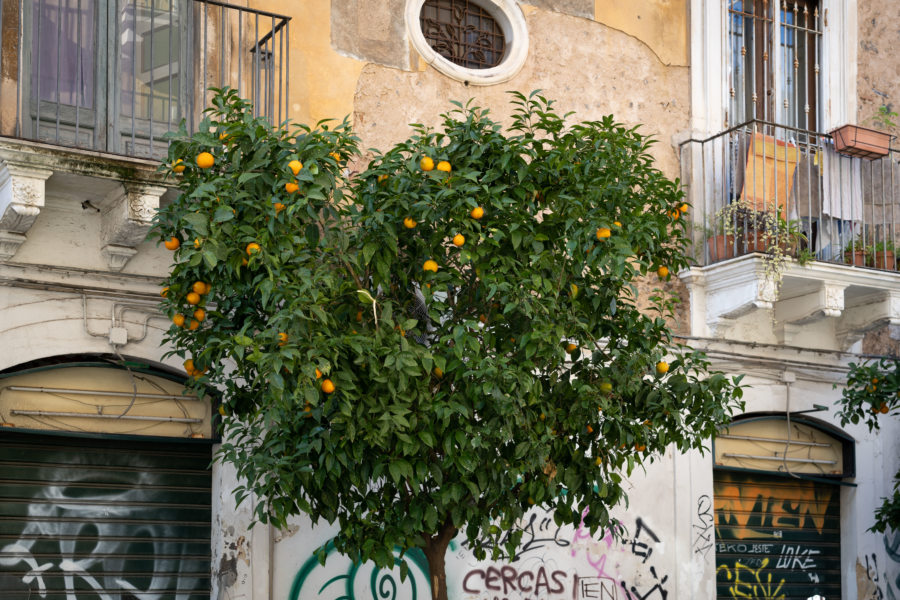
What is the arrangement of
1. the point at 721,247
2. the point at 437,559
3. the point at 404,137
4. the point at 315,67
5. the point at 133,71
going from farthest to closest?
1. the point at 721,247
2. the point at 404,137
3. the point at 315,67
4. the point at 133,71
5. the point at 437,559

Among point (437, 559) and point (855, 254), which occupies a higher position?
point (855, 254)

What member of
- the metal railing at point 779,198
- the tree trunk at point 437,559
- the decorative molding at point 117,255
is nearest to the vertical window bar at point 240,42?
the decorative molding at point 117,255

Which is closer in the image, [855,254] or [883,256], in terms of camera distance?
[855,254]

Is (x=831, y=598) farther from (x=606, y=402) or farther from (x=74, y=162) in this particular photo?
(x=74, y=162)

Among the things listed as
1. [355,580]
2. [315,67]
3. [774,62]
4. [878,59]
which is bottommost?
[355,580]

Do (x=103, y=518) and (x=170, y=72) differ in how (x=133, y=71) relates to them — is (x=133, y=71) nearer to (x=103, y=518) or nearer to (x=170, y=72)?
(x=170, y=72)

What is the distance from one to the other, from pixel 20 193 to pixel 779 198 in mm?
6091

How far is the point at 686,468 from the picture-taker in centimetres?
971

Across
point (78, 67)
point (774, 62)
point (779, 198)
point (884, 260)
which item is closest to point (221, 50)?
point (78, 67)

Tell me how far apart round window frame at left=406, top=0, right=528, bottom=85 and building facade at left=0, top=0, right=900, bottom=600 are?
0.02 m

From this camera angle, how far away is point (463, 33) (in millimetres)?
9500

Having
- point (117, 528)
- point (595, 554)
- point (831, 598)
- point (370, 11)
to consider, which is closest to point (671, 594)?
point (595, 554)

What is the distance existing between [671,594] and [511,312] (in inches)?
160

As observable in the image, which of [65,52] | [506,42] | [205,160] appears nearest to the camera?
[205,160]
